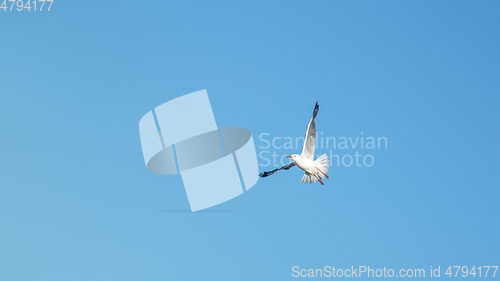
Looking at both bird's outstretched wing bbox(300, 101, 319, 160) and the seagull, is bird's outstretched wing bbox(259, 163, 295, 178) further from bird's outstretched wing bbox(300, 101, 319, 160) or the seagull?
bird's outstretched wing bbox(300, 101, 319, 160)

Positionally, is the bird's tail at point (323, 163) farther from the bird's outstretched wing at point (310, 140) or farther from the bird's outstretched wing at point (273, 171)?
the bird's outstretched wing at point (273, 171)

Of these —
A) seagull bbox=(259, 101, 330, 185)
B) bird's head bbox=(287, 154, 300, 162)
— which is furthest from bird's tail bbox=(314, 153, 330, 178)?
bird's head bbox=(287, 154, 300, 162)

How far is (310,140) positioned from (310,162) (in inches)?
25.8

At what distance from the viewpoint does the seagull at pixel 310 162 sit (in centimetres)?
1869

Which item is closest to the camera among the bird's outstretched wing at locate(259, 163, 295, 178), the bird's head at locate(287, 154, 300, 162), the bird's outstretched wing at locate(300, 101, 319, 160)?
the bird's outstretched wing at locate(300, 101, 319, 160)

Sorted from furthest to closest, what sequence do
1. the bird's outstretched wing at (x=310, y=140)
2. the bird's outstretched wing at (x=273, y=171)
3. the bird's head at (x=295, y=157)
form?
the bird's outstretched wing at (x=273, y=171)
the bird's head at (x=295, y=157)
the bird's outstretched wing at (x=310, y=140)

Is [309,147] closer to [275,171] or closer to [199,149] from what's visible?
[275,171]

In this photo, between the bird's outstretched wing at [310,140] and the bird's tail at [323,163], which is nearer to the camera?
the bird's outstretched wing at [310,140]

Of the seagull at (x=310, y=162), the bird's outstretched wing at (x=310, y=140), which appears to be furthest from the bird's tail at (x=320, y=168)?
the bird's outstretched wing at (x=310, y=140)

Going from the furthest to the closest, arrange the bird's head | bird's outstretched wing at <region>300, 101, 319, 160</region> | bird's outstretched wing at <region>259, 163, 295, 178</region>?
bird's outstretched wing at <region>259, 163, 295, 178</region>
the bird's head
bird's outstretched wing at <region>300, 101, 319, 160</region>

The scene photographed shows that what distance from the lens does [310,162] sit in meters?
19.0

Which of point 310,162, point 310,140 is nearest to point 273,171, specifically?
point 310,162

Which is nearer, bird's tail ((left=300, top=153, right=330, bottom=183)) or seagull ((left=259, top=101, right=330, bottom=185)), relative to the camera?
seagull ((left=259, top=101, right=330, bottom=185))

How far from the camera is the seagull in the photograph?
1869 centimetres
